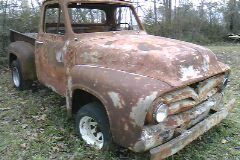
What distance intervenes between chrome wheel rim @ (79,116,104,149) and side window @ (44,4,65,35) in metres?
1.52

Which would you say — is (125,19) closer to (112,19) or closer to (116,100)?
(112,19)

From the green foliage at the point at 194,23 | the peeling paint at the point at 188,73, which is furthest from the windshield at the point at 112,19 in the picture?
the green foliage at the point at 194,23

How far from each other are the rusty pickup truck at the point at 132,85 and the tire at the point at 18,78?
131 centimetres

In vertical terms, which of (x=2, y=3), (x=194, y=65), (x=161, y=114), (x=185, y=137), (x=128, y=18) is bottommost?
(x=185, y=137)

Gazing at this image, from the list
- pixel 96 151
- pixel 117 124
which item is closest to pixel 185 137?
pixel 117 124

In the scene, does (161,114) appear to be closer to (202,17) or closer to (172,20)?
(172,20)

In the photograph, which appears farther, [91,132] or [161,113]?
[91,132]

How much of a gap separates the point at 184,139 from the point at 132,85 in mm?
813

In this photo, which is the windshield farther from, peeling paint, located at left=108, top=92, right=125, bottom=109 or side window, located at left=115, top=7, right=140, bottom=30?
peeling paint, located at left=108, top=92, right=125, bottom=109

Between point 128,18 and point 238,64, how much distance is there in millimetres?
5312

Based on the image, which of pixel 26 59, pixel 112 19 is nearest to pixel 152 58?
pixel 112 19

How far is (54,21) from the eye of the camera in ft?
18.7

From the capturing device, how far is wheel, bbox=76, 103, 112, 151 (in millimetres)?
3896

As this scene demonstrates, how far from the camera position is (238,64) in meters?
9.90
